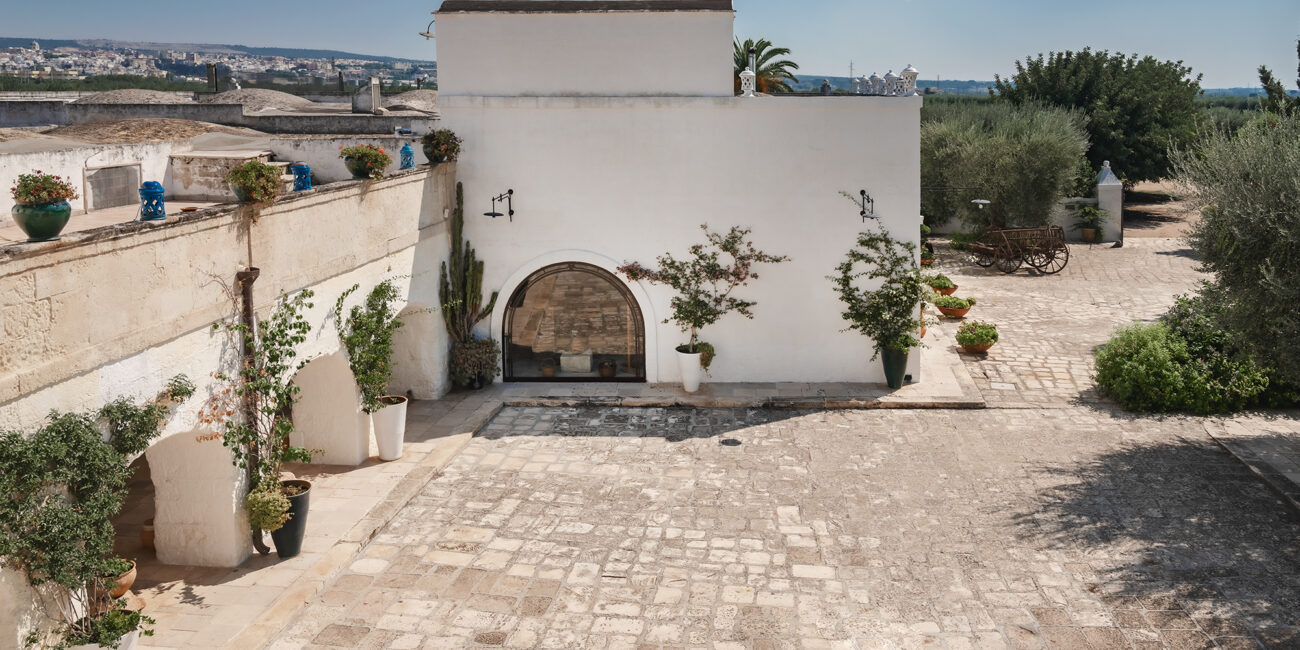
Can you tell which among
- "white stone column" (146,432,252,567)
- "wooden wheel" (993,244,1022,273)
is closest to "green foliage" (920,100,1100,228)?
"wooden wheel" (993,244,1022,273)

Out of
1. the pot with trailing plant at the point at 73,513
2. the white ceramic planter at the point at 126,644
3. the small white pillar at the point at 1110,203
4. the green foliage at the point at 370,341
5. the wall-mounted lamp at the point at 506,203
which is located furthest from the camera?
the small white pillar at the point at 1110,203

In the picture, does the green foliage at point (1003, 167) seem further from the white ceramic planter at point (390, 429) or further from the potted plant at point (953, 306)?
the white ceramic planter at point (390, 429)

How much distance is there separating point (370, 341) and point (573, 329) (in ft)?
13.9

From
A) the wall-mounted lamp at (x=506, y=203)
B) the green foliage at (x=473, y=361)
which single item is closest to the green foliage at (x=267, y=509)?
the green foliage at (x=473, y=361)

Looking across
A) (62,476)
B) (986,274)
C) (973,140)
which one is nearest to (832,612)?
(62,476)

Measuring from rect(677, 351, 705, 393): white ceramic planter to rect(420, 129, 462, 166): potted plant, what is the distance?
4369 millimetres

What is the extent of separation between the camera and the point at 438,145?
14398 mm

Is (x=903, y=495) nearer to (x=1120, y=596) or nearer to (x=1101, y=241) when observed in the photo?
(x=1120, y=596)

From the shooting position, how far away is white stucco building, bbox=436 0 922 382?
47.8 ft

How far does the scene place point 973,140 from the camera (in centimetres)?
2753

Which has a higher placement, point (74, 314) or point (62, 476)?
point (74, 314)

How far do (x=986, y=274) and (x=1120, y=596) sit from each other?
633 inches

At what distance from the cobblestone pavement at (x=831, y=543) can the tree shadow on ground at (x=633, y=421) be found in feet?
0.21

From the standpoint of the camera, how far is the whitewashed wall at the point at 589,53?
1455 centimetres
